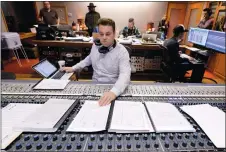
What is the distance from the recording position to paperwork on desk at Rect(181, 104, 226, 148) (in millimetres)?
681

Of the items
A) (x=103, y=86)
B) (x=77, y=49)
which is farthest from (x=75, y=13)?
(x=103, y=86)

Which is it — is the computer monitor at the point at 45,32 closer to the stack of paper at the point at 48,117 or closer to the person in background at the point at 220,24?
the stack of paper at the point at 48,117

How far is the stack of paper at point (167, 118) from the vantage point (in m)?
0.73

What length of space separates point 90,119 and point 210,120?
58 centimetres

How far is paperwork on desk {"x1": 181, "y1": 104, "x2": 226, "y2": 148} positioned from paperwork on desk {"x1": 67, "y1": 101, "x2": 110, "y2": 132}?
1.43 feet

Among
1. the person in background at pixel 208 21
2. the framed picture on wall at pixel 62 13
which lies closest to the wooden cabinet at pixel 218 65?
the person in background at pixel 208 21

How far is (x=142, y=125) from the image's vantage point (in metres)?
0.74

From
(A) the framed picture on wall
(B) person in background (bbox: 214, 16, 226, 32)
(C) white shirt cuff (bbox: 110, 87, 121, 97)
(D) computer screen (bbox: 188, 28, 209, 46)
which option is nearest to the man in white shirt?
(C) white shirt cuff (bbox: 110, 87, 121, 97)

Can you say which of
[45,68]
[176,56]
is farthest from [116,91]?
[176,56]

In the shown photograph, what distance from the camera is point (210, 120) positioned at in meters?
0.81

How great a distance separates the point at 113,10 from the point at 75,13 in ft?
5.03

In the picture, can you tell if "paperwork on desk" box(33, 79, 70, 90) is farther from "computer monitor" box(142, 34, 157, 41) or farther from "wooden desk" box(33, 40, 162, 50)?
"computer monitor" box(142, 34, 157, 41)

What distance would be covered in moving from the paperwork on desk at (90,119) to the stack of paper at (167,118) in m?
0.23

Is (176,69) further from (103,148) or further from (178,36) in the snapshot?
(103,148)
